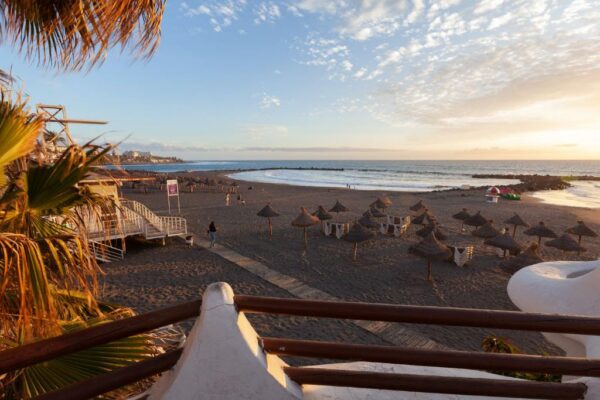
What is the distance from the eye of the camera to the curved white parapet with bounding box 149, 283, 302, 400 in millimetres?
1507

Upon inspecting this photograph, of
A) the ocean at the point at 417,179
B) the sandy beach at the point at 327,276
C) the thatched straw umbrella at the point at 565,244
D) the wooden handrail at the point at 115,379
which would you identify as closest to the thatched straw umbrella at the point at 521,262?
the sandy beach at the point at 327,276

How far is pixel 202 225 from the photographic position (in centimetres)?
2008

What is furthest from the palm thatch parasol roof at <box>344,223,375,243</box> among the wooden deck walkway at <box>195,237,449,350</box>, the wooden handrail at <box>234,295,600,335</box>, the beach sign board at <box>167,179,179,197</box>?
the wooden handrail at <box>234,295,600,335</box>

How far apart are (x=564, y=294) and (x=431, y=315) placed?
14.5ft

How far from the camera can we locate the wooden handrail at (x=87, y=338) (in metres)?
1.26

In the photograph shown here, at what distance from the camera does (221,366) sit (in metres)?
1.53

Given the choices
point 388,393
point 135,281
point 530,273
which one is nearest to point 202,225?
point 135,281

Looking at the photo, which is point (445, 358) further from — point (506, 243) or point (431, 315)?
point (506, 243)

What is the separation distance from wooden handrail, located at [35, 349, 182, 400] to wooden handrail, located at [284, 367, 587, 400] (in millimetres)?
905

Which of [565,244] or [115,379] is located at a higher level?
[115,379]

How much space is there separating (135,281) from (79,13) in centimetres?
1060

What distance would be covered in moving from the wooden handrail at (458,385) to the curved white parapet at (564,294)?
2500mm

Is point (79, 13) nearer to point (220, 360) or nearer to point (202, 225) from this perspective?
point (220, 360)

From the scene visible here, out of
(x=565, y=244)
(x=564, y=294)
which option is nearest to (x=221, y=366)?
(x=564, y=294)
